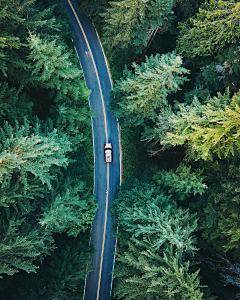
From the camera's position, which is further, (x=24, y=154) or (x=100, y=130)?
(x=100, y=130)

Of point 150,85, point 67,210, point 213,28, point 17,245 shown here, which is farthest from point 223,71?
point 17,245

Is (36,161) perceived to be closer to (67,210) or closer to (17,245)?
(67,210)

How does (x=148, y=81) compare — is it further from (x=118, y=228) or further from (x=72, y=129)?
(x=118, y=228)

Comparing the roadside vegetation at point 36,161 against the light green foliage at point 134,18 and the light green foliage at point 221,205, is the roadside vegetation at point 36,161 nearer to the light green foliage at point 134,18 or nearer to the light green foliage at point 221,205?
the light green foliage at point 134,18

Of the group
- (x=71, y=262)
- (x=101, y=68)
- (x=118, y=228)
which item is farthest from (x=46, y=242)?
(x=101, y=68)

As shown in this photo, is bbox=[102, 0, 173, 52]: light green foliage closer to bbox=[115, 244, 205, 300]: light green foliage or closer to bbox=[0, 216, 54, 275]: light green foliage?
bbox=[0, 216, 54, 275]: light green foliage

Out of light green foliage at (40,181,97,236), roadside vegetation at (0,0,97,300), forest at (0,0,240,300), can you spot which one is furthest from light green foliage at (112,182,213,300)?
roadside vegetation at (0,0,97,300)
